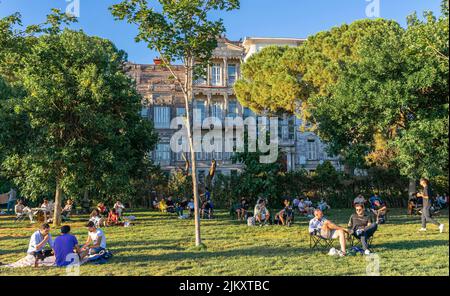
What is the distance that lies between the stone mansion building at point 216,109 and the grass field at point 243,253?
24490 millimetres

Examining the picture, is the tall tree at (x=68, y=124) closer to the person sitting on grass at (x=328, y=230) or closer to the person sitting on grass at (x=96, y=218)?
the person sitting on grass at (x=96, y=218)

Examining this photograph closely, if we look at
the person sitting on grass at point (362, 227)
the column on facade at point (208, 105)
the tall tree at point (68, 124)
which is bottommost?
the person sitting on grass at point (362, 227)

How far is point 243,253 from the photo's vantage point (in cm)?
1144

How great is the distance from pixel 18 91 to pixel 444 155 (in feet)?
64.1

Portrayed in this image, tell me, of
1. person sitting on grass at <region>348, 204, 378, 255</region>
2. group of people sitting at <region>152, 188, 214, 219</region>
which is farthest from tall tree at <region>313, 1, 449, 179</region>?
group of people sitting at <region>152, 188, 214, 219</region>

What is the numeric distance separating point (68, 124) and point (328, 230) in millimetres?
11807

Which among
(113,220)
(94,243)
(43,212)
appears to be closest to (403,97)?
(113,220)

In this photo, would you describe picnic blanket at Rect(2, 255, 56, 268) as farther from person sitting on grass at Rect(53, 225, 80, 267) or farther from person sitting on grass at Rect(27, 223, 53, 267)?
person sitting on grass at Rect(53, 225, 80, 267)

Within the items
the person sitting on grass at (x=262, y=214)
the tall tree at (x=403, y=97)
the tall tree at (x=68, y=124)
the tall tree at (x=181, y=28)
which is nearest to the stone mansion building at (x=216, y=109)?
the tall tree at (x=403, y=97)

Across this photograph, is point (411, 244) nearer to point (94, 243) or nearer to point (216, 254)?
point (216, 254)

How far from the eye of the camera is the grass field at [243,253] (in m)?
9.23

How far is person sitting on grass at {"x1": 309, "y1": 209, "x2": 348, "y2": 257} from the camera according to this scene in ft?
35.5

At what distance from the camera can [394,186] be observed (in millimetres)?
29719
